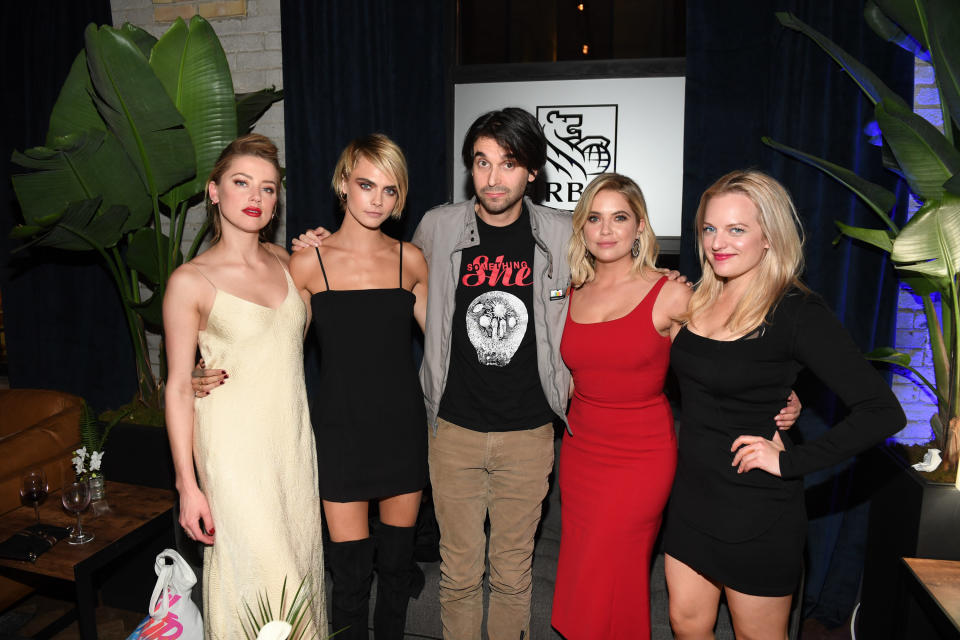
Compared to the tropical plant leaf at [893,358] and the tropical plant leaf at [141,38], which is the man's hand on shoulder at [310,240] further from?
the tropical plant leaf at [893,358]

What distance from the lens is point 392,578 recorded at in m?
2.27

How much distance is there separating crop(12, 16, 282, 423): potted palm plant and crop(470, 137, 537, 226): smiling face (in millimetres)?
1580

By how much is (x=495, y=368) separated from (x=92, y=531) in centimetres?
188

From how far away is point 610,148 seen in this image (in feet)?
10.7

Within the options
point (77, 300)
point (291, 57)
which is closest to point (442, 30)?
point (291, 57)

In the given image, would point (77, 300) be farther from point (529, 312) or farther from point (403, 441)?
point (529, 312)

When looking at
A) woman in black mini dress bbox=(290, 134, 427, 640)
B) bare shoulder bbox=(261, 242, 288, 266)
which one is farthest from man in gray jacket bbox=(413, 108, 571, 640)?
bare shoulder bbox=(261, 242, 288, 266)

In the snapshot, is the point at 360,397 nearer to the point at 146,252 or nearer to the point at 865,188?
the point at 146,252

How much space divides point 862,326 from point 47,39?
15.4 feet

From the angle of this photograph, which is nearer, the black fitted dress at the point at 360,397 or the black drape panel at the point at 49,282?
the black fitted dress at the point at 360,397

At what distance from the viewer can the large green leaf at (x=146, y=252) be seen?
3.19 m

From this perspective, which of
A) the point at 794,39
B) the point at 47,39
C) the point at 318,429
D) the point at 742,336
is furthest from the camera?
the point at 47,39

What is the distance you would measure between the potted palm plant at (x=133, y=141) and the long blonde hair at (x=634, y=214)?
192 centimetres

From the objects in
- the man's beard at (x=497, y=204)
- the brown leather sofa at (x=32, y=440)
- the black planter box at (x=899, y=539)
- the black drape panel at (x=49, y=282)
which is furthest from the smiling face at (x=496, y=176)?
the black drape panel at (x=49, y=282)
